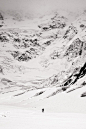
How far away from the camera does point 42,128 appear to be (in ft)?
29.1

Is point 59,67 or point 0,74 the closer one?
point 0,74

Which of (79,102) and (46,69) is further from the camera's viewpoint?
(46,69)

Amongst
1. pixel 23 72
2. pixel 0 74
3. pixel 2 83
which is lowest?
pixel 2 83

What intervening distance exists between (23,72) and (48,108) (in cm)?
16599

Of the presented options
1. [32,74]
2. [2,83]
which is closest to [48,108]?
[2,83]

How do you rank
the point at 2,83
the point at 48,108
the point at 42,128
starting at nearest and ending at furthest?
the point at 42,128 → the point at 48,108 → the point at 2,83

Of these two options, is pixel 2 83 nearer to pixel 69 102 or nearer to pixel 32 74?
pixel 32 74

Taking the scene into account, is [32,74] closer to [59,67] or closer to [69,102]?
[59,67]

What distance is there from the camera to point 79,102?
930 inches

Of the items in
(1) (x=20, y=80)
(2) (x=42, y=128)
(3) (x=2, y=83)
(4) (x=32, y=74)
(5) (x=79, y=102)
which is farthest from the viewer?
(4) (x=32, y=74)

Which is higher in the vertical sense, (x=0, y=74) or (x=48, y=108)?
(x=0, y=74)

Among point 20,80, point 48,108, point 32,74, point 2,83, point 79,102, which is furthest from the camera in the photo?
point 32,74

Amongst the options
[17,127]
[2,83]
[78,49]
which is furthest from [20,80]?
[17,127]

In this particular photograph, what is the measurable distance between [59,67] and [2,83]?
66.1 metres
